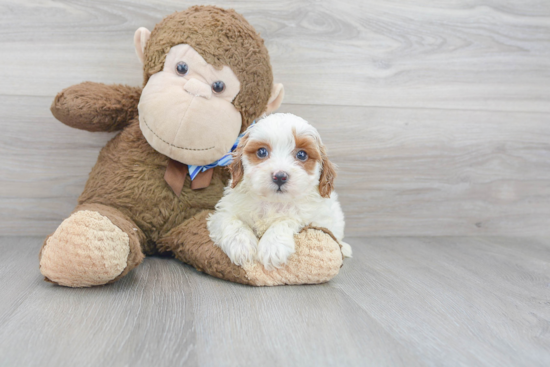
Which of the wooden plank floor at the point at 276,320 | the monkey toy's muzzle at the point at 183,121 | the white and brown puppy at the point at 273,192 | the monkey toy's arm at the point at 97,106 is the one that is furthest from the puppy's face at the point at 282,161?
the monkey toy's arm at the point at 97,106

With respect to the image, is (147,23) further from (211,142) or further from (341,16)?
(341,16)

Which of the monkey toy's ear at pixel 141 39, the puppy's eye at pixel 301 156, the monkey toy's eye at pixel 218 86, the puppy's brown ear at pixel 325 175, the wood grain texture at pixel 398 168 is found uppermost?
the monkey toy's ear at pixel 141 39

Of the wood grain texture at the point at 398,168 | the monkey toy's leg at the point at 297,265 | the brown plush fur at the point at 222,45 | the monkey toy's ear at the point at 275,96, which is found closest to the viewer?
the monkey toy's leg at the point at 297,265

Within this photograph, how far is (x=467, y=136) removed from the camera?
1614 millimetres

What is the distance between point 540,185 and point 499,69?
0.48 meters

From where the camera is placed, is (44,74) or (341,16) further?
(341,16)

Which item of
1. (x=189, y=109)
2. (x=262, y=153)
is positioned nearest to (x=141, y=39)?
(x=189, y=109)

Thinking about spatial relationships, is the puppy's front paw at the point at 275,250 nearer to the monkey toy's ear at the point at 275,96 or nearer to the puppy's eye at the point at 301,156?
the puppy's eye at the point at 301,156

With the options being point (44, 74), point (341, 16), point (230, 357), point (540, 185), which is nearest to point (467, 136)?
point (540, 185)

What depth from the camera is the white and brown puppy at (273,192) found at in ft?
3.13

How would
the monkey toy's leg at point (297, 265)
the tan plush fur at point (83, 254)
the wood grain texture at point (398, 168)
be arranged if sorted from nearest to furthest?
the tan plush fur at point (83, 254)
the monkey toy's leg at point (297, 265)
the wood grain texture at point (398, 168)

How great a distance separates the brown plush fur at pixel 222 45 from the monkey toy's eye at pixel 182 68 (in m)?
0.05

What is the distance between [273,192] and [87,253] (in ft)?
1.29

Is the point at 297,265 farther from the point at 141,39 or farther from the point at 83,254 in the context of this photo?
the point at 141,39
